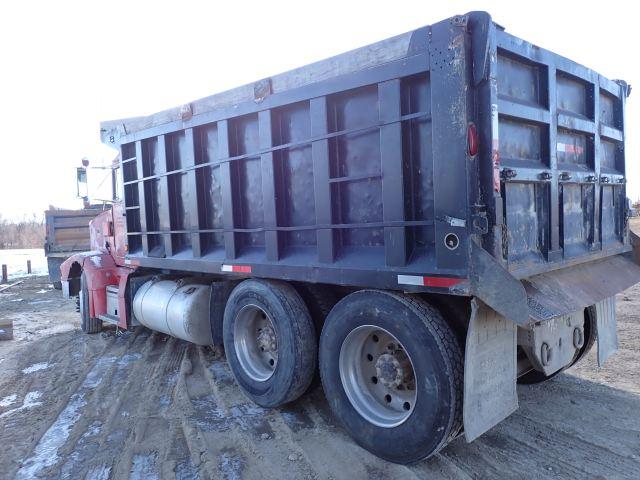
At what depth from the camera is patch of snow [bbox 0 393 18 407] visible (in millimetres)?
4985

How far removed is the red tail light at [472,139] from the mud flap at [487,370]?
94cm

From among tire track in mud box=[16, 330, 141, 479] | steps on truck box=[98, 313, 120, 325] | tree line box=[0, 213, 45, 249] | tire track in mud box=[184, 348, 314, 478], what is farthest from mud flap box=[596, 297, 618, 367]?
tree line box=[0, 213, 45, 249]

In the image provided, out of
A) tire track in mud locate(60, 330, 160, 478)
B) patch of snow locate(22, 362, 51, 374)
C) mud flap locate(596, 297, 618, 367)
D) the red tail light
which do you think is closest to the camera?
the red tail light

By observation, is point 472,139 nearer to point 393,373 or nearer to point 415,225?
point 415,225

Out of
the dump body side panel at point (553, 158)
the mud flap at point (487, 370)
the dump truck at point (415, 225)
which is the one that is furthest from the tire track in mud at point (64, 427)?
the dump body side panel at point (553, 158)

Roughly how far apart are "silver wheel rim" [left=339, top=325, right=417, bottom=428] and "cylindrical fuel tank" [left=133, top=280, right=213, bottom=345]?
238 centimetres

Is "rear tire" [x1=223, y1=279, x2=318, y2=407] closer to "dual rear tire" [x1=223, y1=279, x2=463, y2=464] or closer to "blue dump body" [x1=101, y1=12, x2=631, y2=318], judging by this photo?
"dual rear tire" [x1=223, y1=279, x2=463, y2=464]

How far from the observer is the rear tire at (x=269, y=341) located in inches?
163

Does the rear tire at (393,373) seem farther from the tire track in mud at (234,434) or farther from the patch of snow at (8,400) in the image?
the patch of snow at (8,400)

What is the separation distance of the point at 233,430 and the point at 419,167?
8.66 ft

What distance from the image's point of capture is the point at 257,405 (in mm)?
4574

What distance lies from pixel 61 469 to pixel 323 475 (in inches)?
77.3

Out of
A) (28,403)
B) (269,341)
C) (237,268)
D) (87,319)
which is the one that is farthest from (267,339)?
(87,319)

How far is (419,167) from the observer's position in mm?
3354
